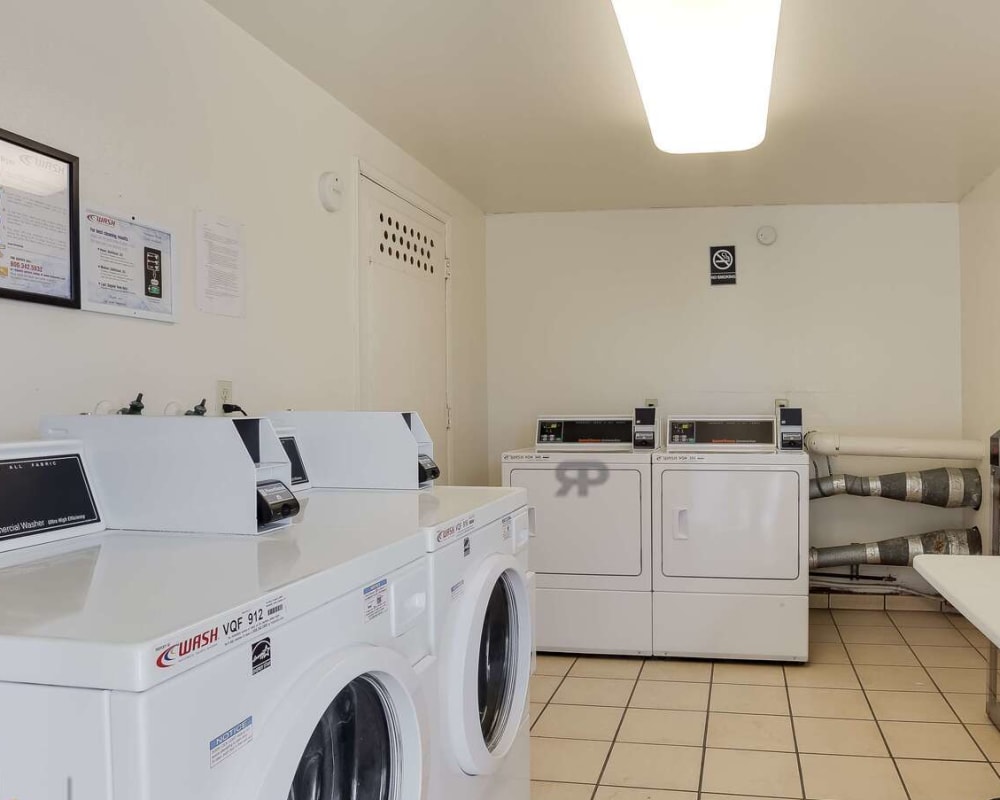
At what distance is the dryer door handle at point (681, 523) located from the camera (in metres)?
3.91

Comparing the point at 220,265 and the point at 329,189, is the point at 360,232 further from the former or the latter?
the point at 220,265

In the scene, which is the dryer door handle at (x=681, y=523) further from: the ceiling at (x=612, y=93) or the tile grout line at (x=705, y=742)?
the ceiling at (x=612, y=93)

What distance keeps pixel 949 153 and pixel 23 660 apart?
13.3 ft

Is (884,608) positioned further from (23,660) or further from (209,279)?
(23,660)

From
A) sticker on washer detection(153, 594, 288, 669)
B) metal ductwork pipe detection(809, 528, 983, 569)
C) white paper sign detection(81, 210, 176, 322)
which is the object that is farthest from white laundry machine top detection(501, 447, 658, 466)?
sticker on washer detection(153, 594, 288, 669)

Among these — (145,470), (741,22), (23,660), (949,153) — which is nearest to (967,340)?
(949,153)

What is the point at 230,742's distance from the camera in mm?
972

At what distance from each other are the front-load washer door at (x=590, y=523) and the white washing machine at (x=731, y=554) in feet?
0.31

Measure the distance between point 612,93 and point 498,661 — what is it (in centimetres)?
199

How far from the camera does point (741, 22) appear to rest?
1769mm

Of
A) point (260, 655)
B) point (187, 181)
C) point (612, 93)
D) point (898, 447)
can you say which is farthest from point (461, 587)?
point (898, 447)

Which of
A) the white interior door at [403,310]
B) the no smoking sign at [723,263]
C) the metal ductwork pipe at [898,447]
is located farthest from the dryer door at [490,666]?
the no smoking sign at [723,263]

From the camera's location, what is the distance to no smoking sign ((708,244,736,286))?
4883 mm

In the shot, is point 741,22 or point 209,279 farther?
point 209,279
